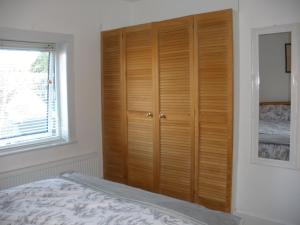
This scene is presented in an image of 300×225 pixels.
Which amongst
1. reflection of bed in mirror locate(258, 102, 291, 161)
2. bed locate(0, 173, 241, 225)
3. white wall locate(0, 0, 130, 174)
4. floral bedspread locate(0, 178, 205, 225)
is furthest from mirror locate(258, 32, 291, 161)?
white wall locate(0, 0, 130, 174)

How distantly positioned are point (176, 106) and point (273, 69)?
95 centimetres

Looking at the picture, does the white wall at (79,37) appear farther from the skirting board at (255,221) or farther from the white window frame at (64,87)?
the skirting board at (255,221)

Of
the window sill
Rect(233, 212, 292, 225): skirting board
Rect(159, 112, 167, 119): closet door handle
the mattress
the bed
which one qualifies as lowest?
Rect(233, 212, 292, 225): skirting board

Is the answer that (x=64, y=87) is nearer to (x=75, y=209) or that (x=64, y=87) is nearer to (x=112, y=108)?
(x=112, y=108)

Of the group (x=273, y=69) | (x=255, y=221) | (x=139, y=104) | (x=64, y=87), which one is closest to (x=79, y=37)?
(x=64, y=87)

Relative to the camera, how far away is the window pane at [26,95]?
311 centimetres

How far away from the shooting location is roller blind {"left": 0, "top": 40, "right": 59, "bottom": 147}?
311cm

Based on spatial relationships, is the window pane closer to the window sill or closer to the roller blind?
the roller blind

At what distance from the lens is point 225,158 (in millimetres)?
2885

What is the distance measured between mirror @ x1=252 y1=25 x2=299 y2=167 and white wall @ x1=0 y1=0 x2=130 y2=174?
180 cm

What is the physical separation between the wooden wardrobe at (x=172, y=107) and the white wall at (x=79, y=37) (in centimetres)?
15

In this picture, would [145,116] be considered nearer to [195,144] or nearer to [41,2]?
[195,144]

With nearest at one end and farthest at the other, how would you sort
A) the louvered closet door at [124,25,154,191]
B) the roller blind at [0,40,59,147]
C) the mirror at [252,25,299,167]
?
the mirror at [252,25,299,167] < the roller blind at [0,40,59,147] < the louvered closet door at [124,25,154,191]

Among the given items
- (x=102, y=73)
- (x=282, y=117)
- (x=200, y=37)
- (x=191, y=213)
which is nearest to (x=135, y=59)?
(x=102, y=73)
